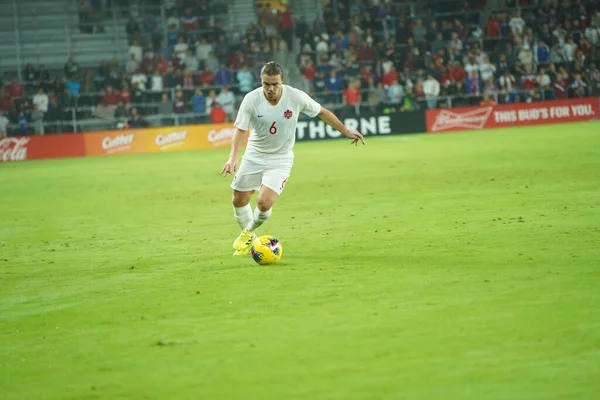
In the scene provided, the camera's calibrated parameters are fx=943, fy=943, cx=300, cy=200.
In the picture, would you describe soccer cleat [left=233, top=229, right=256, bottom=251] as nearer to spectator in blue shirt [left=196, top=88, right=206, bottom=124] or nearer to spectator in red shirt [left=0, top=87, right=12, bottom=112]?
spectator in blue shirt [left=196, top=88, right=206, bottom=124]

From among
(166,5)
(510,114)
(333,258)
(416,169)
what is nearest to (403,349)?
(333,258)

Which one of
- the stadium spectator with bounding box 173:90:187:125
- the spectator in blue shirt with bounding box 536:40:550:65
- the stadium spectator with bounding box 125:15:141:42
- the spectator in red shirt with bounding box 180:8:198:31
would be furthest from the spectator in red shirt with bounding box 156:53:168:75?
the spectator in blue shirt with bounding box 536:40:550:65

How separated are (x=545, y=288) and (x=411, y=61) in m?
30.7

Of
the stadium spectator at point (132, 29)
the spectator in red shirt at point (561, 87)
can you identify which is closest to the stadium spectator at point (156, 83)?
the stadium spectator at point (132, 29)

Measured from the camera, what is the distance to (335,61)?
37.7 meters

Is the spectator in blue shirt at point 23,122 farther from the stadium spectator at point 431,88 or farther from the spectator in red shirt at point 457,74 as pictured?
the spectator in red shirt at point 457,74

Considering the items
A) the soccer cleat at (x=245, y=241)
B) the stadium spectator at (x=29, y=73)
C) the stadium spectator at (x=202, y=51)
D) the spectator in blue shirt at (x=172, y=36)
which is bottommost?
the soccer cleat at (x=245, y=241)

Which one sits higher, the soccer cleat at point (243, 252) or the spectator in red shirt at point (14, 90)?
the spectator in red shirt at point (14, 90)

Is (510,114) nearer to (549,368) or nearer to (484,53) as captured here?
(484,53)

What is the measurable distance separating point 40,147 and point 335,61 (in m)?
12.0

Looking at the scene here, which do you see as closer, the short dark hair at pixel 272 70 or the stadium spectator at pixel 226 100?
the short dark hair at pixel 272 70

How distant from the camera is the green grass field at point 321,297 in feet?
18.1

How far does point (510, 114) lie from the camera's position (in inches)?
1452

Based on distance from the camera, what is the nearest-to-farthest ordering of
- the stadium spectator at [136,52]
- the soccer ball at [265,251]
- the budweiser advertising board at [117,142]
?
the soccer ball at [265,251] < the budweiser advertising board at [117,142] < the stadium spectator at [136,52]
